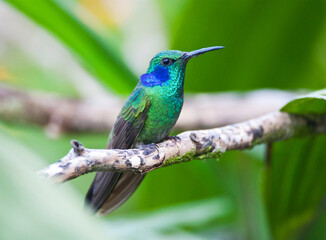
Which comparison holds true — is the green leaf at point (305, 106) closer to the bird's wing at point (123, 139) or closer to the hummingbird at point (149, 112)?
the hummingbird at point (149, 112)

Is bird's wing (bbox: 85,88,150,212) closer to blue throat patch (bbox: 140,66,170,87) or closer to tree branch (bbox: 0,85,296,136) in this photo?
blue throat patch (bbox: 140,66,170,87)

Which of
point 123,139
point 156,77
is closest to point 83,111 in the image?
point 156,77

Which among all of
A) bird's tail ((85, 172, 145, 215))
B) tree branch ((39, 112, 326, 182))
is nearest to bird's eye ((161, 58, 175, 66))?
tree branch ((39, 112, 326, 182))

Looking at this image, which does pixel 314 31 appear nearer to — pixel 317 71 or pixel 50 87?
pixel 317 71

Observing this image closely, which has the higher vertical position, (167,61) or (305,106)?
(167,61)

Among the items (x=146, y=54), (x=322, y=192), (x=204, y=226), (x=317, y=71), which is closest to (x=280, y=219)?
(x=322, y=192)

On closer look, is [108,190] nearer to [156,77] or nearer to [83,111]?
[156,77]

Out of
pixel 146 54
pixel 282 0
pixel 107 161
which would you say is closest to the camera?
pixel 107 161
